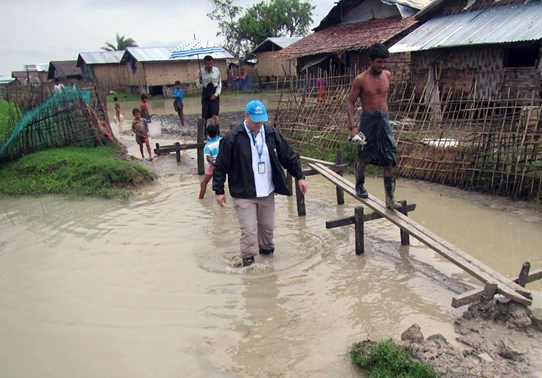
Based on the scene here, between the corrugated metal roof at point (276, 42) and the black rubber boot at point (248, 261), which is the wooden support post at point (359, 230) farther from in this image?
the corrugated metal roof at point (276, 42)

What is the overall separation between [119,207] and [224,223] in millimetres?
2015

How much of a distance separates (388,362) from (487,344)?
87 centimetres

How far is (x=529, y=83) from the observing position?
1184cm

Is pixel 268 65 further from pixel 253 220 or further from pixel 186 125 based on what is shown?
pixel 253 220

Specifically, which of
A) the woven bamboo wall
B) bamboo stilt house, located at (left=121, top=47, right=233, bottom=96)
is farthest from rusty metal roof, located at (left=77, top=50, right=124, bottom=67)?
the woven bamboo wall

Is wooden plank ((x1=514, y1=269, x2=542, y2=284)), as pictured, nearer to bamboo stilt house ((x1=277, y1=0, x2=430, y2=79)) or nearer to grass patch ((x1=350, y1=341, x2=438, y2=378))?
grass patch ((x1=350, y1=341, x2=438, y2=378))

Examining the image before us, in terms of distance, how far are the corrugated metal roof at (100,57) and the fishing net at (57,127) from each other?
28.4 m

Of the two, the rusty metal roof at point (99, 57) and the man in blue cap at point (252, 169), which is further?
the rusty metal roof at point (99, 57)

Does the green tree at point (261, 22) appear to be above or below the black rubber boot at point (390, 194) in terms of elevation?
above

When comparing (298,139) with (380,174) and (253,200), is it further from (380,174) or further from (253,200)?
(253,200)

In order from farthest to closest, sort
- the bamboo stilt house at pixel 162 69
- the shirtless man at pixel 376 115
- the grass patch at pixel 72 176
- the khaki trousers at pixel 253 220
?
the bamboo stilt house at pixel 162 69
the grass patch at pixel 72 176
the shirtless man at pixel 376 115
the khaki trousers at pixel 253 220

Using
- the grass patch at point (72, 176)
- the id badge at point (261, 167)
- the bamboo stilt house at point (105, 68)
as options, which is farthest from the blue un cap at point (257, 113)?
the bamboo stilt house at point (105, 68)

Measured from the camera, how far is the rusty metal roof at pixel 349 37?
16.3m

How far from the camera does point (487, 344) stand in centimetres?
338
